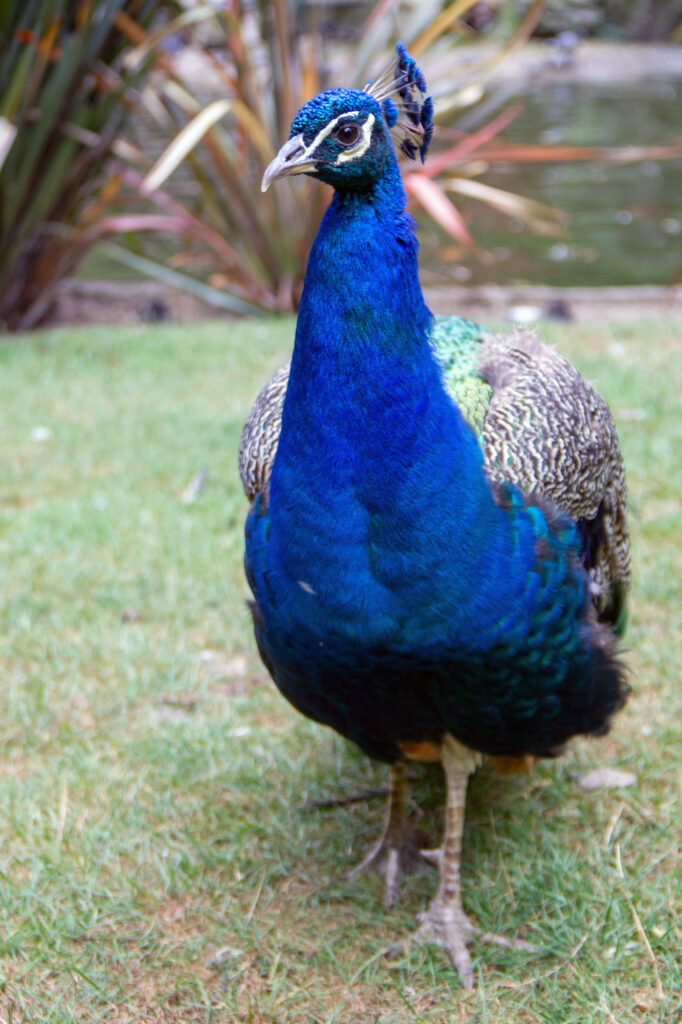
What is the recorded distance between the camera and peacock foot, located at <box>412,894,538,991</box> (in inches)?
87.0

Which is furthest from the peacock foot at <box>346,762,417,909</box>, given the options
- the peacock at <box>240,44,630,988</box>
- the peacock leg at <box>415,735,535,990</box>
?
the peacock at <box>240,44,630,988</box>

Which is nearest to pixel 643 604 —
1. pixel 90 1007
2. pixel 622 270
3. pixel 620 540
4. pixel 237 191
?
pixel 620 540

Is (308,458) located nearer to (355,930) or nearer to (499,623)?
(499,623)

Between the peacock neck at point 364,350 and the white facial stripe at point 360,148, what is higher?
the white facial stripe at point 360,148

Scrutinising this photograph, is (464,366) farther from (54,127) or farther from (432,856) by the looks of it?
(54,127)

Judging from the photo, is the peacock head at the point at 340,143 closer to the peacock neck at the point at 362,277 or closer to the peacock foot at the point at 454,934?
the peacock neck at the point at 362,277

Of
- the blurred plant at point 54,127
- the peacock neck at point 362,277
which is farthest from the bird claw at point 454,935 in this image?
the blurred plant at point 54,127

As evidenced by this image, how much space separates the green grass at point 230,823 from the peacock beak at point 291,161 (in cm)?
146

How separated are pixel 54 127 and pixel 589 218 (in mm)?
4833

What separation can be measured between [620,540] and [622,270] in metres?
→ 5.51

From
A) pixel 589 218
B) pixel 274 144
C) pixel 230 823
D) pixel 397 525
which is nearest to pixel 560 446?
pixel 397 525

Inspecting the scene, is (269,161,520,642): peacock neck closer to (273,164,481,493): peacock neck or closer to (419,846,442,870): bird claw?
(273,164,481,493): peacock neck

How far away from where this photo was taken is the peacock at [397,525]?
6.12ft

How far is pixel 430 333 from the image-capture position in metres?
1.99
